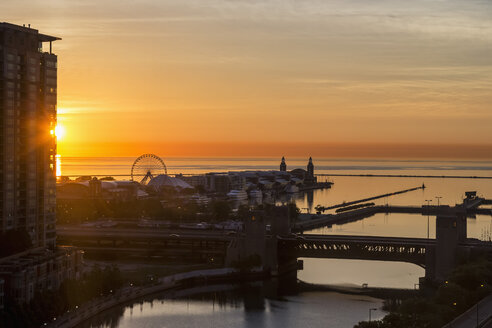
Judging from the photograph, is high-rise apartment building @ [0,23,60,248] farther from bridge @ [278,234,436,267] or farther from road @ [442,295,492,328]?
road @ [442,295,492,328]

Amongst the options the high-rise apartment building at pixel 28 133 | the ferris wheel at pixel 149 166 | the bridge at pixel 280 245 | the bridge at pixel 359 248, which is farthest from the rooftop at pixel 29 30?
the ferris wheel at pixel 149 166

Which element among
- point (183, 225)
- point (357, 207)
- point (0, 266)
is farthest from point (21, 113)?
Result: point (357, 207)

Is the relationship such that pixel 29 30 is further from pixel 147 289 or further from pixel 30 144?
pixel 147 289

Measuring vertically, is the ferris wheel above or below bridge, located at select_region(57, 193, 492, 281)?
above

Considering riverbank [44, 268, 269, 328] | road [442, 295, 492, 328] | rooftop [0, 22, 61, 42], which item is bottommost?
riverbank [44, 268, 269, 328]

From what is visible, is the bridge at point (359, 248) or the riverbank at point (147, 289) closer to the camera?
the riverbank at point (147, 289)

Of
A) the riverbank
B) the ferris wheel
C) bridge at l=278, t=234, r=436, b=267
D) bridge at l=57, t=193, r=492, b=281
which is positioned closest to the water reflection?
Result: the riverbank

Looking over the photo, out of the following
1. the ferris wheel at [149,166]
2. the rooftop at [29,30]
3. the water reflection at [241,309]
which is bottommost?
the water reflection at [241,309]

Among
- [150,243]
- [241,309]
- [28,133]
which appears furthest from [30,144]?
[150,243]

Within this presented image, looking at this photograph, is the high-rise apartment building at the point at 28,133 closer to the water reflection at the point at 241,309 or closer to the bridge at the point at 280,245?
the water reflection at the point at 241,309
